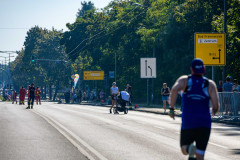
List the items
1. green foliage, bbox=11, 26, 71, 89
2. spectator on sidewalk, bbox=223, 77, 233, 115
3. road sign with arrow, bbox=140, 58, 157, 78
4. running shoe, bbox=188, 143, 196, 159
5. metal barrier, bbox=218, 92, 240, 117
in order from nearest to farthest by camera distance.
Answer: running shoe, bbox=188, 143, 196, 159 < metal barrier, bbox=218, 92, 240, 117 < spectator on sidewalk, bbox=223, 77, 233, 115 < road sign with arrow, bbox=140, 58, 157, 78 < green foliage, bbox=11, 26, 71, 89

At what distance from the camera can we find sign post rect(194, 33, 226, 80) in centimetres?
2550

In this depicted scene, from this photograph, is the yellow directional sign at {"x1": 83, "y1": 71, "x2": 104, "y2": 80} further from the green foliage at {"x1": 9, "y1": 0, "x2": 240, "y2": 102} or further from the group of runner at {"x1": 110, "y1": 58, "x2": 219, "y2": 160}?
the group of runner at {"x1": 110, "y1": 58, "x2": 219, "y2": 160}

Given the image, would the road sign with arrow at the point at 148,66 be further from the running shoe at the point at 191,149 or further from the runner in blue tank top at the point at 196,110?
the running shoe at the point at 191,149

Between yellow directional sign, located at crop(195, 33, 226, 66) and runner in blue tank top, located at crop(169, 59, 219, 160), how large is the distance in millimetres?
19680

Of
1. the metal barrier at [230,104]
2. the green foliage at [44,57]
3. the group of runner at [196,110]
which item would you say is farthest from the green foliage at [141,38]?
the group of runner at [196,110]

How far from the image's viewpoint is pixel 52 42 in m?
87.8

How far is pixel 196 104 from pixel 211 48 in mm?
20192

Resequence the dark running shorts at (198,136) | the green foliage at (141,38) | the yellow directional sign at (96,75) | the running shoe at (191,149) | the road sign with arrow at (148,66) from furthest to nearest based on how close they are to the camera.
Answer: the yellow directional sign at (96,75)
the road sign with arrow at (148,66)
the green foliage at (141,38)
the dark running shorts at (198,136)
the running shoe at (191,149)

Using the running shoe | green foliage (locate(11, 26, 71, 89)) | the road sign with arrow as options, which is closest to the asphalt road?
the running shoe

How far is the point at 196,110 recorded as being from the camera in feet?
20.1

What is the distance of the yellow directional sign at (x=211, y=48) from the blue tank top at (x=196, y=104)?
19.7 m

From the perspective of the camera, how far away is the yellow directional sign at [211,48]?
2550 centimetres

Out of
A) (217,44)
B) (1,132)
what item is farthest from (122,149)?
(217,44)

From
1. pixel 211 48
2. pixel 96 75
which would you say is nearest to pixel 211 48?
pixel 211 48
